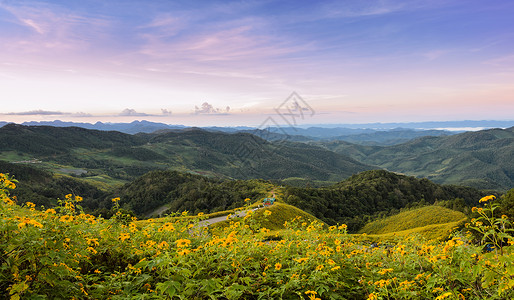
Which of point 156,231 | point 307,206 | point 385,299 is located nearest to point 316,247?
point 385,299

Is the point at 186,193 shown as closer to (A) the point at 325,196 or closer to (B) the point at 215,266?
(A) the point at 325,196

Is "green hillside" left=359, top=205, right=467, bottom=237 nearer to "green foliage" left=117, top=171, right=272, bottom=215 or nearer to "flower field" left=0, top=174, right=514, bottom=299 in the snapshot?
"green foliage" left=117, top=171, right=272, bottom=215

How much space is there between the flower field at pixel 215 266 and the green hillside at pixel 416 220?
5172cm

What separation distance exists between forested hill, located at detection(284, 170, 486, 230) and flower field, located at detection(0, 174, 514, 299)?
5968 centimetres

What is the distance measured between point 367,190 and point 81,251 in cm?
9564

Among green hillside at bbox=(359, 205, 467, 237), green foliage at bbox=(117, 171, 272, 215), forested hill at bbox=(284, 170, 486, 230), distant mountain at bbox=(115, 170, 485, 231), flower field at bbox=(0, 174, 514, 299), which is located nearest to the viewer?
flower field at bbox=(0, 174, 514, 299)

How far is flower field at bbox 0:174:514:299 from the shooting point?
11.5 ft

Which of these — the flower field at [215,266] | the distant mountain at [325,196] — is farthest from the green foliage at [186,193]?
the flower field at [215,266]

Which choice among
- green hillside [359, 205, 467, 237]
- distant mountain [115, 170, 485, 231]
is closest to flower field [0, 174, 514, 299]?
green hillside [359, 205, 467, 237]

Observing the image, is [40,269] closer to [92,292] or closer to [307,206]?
[92,292]

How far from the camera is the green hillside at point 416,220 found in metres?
48.0

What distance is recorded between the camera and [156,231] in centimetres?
636

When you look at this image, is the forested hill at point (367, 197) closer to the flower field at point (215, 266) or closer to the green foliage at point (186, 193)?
the green foliage at point (186, 193)

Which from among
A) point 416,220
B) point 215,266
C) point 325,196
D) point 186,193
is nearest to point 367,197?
point 325,196
